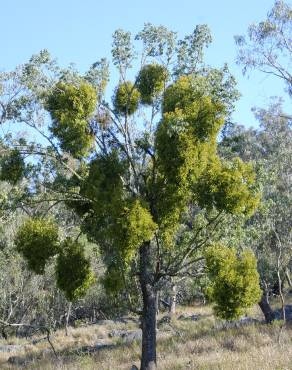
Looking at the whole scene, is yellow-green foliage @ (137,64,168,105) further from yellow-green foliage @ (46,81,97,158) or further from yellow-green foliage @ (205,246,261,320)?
yellow-green foliage @ (205,246,261,320)

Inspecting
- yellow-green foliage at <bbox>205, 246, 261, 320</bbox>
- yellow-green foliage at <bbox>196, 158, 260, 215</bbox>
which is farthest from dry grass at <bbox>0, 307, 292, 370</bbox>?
yellow-green foliage at <bbox>196, 158, 260, 215</bbox>

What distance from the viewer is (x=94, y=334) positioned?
29.9m

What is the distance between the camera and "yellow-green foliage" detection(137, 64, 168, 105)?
1328 cm

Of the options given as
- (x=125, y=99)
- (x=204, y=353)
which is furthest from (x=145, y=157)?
(x=204, y=353)

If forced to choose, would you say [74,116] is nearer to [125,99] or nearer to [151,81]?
[125,99]

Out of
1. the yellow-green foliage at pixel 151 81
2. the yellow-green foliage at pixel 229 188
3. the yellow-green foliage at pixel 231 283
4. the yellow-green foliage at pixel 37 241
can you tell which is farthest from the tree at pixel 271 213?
the yellow-green foliage at pixel 37 241

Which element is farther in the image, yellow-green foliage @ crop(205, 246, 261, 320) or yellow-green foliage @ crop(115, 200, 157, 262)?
yellow-green foliage @ crop(205, 246, 261, 320)

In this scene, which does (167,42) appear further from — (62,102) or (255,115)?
(255,115)

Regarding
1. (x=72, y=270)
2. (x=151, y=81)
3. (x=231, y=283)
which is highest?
(x=151, y=81)

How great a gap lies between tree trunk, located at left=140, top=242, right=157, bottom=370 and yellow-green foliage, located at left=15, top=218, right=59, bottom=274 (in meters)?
2.22

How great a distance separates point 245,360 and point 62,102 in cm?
716

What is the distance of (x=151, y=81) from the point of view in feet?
43.8

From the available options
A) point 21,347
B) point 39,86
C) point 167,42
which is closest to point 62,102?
point 39,86

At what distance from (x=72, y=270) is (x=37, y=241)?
48.2 inches
